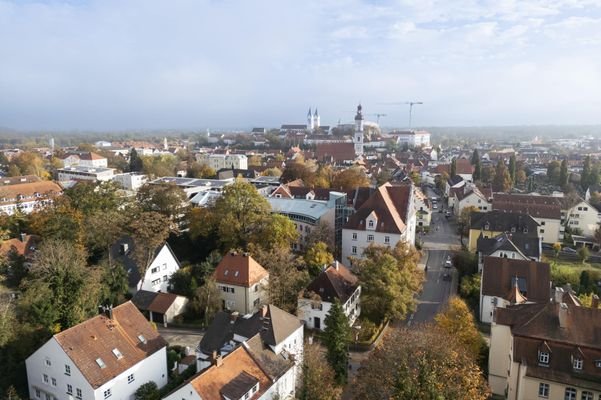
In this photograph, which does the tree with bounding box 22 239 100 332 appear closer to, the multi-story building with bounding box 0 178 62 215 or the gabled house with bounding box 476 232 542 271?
the multi-story building with bounding box 0 178 62 215

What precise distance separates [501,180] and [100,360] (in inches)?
3258

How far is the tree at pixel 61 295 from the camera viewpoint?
1025 inches

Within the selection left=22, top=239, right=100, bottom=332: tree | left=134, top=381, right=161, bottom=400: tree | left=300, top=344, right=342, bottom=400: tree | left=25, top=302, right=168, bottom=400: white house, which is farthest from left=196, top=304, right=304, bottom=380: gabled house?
left=22, top=239, right=100, bottom=332: tree

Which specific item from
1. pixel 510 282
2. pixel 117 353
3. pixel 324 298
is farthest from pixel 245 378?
pixel 510 282

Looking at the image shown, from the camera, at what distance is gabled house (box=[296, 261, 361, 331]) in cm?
3306

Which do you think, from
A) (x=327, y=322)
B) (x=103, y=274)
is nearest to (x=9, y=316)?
(x=103, y=274)

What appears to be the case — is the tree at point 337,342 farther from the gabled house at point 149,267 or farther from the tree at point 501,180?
the tree at point 501,180

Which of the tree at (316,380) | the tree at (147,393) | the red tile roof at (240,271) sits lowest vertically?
the tree at (147,393)

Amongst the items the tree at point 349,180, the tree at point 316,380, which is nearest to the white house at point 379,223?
the tree at point 349,180

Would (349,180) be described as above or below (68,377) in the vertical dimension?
above

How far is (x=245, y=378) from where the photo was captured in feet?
72.4

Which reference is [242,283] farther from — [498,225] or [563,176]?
[563,176]

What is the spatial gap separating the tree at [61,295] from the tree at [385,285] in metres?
18.8

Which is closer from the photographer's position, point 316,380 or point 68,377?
point 316,380
